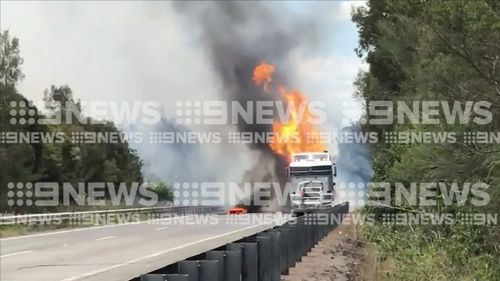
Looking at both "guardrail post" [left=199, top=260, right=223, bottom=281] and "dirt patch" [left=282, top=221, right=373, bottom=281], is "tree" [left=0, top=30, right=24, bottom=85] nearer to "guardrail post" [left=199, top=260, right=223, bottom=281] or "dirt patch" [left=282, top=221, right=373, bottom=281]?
"dirt patch" [left=282, top=221, right=373, bottom=281]

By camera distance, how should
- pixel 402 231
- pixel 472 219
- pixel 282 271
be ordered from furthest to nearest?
pixel 402 231
pixel 282 271
pixel 472 219

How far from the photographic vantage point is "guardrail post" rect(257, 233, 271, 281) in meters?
10.8

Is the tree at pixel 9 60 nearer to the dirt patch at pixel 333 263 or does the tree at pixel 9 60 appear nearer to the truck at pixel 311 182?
the truck at pixel 311 182

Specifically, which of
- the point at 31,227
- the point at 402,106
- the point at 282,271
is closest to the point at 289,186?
the point at 31,227

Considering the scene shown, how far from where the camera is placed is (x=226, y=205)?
57094mm

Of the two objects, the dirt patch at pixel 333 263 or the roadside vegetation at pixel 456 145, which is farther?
the dirt patch at pixel 333 263

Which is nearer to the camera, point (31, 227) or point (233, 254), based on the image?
point (233, 254)

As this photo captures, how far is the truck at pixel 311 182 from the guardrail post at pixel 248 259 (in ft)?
90.6

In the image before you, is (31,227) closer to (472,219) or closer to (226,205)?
(472,219)

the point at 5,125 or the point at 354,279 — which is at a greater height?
the point at 5,125

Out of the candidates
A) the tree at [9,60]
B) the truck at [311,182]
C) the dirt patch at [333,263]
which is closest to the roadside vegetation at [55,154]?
the tree at [9,60]

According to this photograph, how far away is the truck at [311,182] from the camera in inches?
→ 1492

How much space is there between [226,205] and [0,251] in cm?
3673

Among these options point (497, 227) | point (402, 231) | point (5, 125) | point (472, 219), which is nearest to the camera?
point (497, 227)
